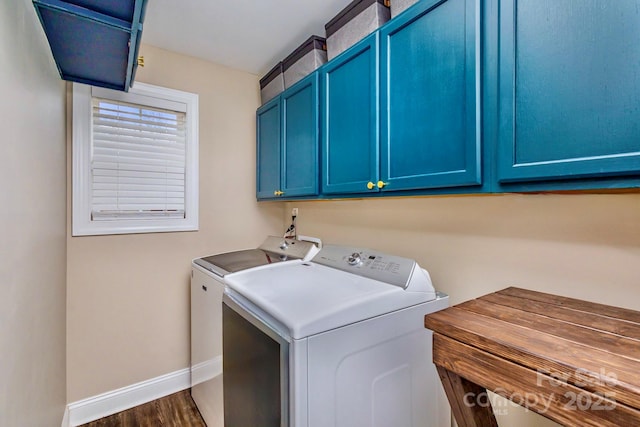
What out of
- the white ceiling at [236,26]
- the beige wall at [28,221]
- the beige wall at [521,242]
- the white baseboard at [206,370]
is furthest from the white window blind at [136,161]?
the beige wall at [521,242]

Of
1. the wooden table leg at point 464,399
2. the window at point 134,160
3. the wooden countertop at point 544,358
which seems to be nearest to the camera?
the wooden countertop at point 544,358

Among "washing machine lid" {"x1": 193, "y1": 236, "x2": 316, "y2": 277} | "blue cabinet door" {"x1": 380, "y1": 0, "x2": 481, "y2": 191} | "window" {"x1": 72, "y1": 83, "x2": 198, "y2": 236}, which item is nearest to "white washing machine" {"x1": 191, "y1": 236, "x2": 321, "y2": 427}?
"washing machine lid" {"x1": 193, "y1": 236, "x2": 316, "y2": 277}

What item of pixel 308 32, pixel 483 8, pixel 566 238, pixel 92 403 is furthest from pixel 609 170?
pixel 92 403

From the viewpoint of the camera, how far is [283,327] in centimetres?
102

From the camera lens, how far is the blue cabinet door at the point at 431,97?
104 cm

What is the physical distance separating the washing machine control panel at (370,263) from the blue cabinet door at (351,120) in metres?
0.33

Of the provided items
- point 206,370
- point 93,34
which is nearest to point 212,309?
point 206,370

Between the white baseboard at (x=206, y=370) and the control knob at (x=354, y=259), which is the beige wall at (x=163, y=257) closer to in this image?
the white baseboard at (x=206, y=370)

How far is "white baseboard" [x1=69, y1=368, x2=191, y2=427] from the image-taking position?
1947 mm

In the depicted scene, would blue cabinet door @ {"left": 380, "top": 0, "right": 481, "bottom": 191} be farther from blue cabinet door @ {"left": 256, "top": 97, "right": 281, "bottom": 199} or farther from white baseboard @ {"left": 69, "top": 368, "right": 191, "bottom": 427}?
white baseboard @ {"left": 69, "top": 368, "right": 191, "bottom": 427}

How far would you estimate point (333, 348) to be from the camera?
3.38 feet

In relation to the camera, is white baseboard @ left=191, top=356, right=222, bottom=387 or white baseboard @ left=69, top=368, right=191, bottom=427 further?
white baseboard @ left=69, top=368, right=191, bottom=427

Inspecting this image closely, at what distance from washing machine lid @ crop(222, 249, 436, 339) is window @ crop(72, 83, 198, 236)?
1090 millimetres

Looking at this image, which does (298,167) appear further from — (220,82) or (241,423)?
(241,423)
